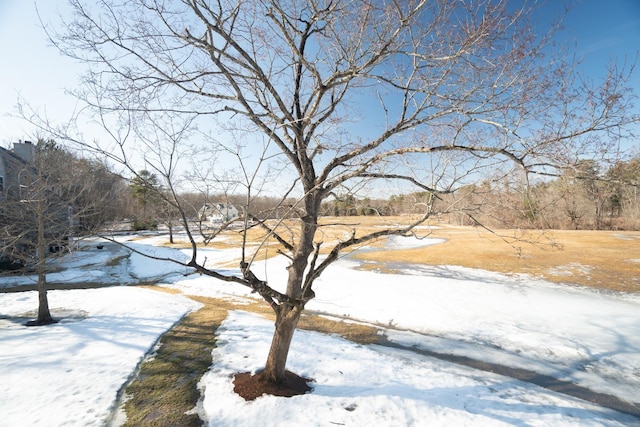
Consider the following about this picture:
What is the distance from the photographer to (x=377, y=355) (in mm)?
7262

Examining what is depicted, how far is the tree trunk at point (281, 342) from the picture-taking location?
4715 millimetres

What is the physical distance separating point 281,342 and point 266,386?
3.19 ft

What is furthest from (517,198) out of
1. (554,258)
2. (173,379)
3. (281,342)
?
(554,258)

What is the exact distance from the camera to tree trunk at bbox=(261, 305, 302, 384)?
186 inches

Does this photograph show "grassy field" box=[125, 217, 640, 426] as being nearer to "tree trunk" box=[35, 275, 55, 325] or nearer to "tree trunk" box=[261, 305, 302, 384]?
"tree trunk" box=[261, 305, 302, 384]

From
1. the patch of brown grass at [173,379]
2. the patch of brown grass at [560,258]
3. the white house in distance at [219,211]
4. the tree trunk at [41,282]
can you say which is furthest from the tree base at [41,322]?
the patch of brown grass at [560,258]

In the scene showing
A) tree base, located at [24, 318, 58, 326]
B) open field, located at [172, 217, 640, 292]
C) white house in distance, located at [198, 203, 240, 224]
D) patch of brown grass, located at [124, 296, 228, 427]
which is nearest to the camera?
white house in distance, located at [198, 203, 240, 224]

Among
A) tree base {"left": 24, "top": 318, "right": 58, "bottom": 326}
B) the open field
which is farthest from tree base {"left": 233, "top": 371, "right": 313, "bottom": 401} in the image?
tree base {"left": 24, "top": 318, "right": 58, "bottom": 326}

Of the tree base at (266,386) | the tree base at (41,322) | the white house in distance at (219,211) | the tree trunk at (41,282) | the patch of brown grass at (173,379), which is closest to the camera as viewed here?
the white house in distance at (219,211)

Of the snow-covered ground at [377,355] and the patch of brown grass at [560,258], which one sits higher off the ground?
the patch of brown grass at [560,258]

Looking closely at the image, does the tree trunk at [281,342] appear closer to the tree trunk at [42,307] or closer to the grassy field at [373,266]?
the grassy field at [373,266]

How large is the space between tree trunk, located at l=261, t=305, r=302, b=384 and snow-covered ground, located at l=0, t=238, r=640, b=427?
47 centimetres

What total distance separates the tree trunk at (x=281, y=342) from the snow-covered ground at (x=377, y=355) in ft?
1.53

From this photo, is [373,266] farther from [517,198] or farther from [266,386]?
[517,198]
